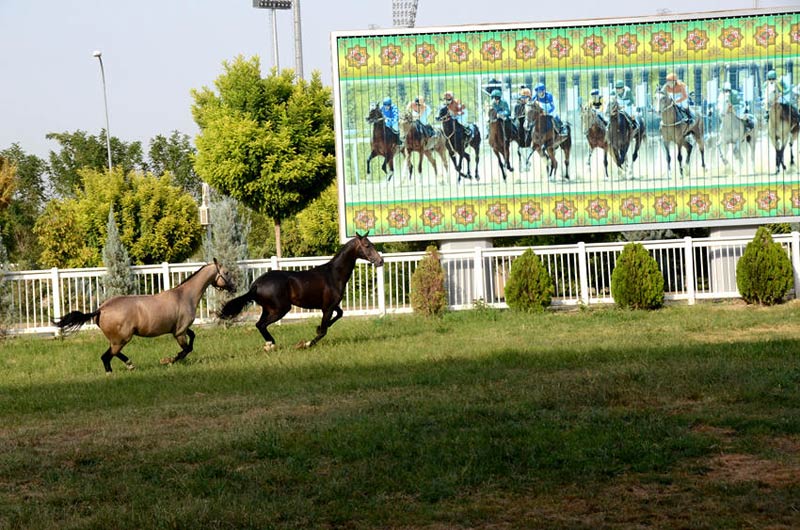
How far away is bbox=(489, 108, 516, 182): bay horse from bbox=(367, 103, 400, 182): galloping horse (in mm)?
2039

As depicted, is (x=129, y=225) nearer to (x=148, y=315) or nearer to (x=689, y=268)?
(x=689, y=268)

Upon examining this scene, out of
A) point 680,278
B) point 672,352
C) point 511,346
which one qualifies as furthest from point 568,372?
point 680,278

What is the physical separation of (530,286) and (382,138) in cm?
458

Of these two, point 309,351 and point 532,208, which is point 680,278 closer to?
point 532,208

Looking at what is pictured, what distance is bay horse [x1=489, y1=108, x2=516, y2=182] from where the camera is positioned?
81.1 feet

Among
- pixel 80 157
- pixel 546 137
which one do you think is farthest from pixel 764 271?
pixel 80 157

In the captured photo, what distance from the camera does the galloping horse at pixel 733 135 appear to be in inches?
972

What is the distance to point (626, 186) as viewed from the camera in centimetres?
2492

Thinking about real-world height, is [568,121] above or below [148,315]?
above

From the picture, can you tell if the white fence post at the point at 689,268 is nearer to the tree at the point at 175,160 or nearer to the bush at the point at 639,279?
the bush at the point at 639,279

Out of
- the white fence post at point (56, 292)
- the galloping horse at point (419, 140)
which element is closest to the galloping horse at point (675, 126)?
the galloping horse at point (419, 140)

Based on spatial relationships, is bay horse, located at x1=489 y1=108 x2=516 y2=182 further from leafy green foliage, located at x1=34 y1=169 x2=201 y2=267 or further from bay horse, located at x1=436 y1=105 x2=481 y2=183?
leafy green foliage, located at x1=34 y1=169 x2=201 y2=267

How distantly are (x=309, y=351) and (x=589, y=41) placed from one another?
35.8ft

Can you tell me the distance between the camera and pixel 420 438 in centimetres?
993
